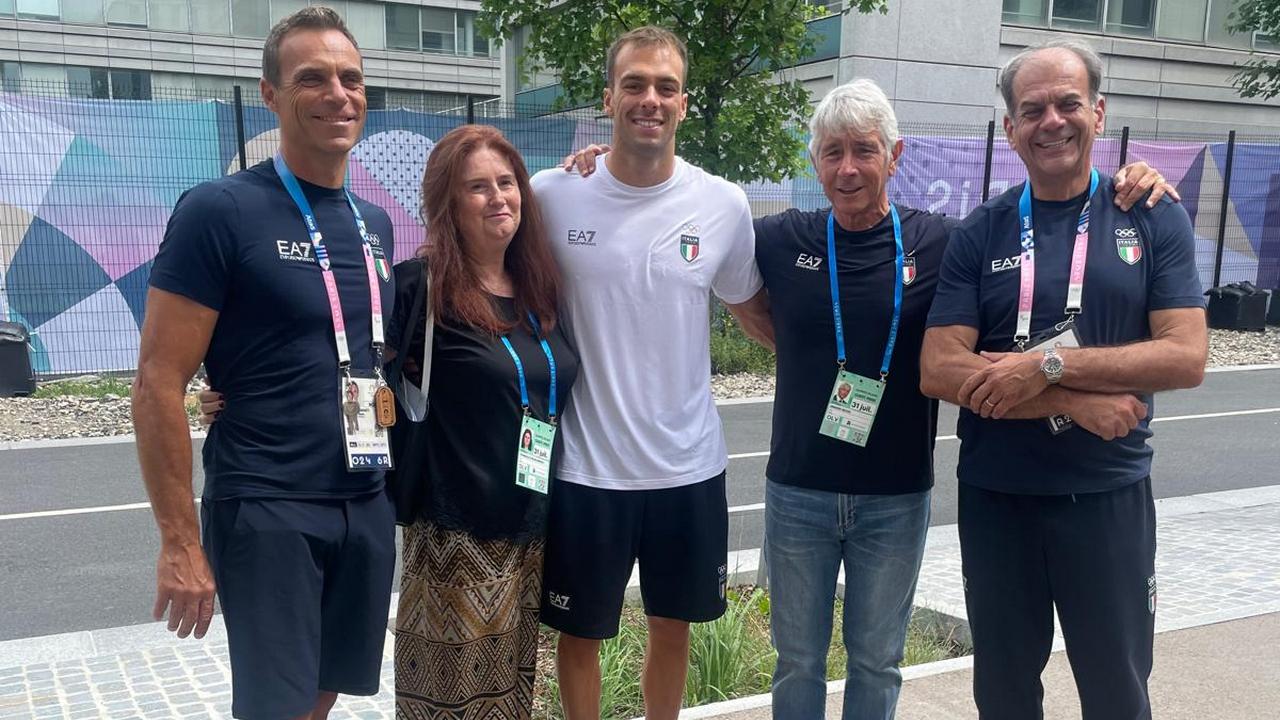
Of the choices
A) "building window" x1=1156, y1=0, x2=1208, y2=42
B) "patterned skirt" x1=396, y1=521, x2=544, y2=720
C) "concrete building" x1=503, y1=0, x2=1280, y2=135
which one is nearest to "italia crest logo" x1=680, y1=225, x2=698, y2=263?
"patterned skirt" x1=396, y1=521, x2=544, y2=720

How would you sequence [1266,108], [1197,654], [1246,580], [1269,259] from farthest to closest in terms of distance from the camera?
1. [1266,108]
2. [1269,259]
3. [1246,580]
4. [1197,654]

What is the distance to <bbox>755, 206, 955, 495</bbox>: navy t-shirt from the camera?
122 inches

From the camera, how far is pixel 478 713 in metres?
2.99

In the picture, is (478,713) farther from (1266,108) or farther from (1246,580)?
(1266,108)

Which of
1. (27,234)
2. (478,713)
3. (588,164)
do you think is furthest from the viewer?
(27,234)

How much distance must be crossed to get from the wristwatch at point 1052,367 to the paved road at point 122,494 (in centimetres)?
373

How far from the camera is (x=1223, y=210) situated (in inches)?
692

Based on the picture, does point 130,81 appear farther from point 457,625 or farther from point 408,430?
point 457,625

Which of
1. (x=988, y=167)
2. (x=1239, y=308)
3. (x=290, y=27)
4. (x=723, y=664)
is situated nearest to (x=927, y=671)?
(x=723, y=664)

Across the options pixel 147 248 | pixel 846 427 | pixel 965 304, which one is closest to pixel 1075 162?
pixel 965 304

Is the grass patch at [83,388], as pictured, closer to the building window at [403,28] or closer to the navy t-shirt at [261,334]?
the navy t-shirt at [261,334]

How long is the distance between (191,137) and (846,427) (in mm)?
10832

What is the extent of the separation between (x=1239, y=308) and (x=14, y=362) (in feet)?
59.0

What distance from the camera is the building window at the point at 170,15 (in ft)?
115
